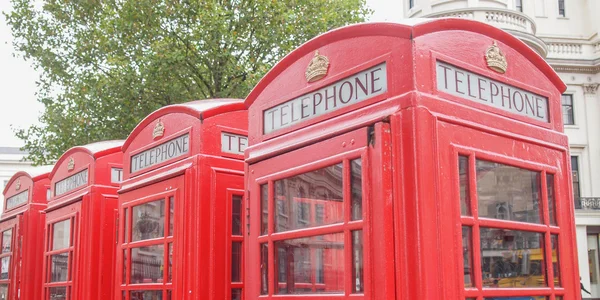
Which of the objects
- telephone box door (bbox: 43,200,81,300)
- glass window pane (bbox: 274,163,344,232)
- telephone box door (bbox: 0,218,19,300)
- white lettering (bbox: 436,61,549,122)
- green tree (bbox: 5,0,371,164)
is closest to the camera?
white lettering (bbox: 436,61,549,122)

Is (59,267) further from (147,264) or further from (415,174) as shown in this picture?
(415,174)

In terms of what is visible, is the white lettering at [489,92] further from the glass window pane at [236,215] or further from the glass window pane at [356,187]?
the glass window pane at [236,215]

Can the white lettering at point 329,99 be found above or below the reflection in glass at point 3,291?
above

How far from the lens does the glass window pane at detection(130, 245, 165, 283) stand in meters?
5.46

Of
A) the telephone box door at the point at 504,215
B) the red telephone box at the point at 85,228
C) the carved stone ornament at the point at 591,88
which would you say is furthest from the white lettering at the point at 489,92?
the carved stone ornament at the point at 591,88

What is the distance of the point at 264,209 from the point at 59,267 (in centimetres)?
422

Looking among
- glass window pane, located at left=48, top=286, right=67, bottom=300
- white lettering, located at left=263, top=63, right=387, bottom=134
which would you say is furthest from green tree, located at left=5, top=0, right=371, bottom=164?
white lettering, located at left=263, top=63, right=387, bottom=134

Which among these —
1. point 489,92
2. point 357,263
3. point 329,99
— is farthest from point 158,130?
point 489,92

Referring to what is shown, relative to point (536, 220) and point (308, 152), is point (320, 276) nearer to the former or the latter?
point (308, 152)

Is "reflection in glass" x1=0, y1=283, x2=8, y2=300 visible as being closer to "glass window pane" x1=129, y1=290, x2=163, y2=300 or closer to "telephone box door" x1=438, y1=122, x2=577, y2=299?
"glass window pane" x1=129, y1=290, x2=163, y2=300

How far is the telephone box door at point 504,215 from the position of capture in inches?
133

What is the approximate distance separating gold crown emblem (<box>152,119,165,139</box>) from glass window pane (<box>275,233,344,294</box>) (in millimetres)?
2146

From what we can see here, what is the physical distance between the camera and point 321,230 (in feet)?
12.2

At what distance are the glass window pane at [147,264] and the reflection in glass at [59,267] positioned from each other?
6.61 ft
